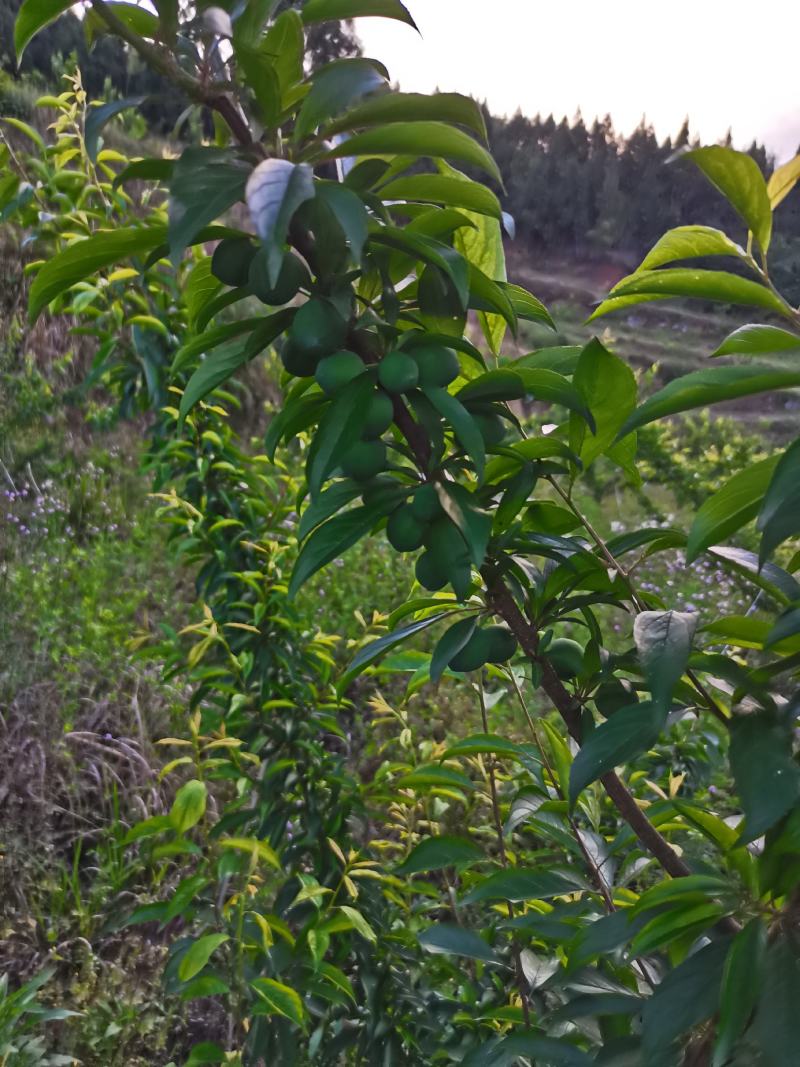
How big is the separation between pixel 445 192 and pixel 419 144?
4 cm

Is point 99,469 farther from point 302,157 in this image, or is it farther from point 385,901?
point 302,157

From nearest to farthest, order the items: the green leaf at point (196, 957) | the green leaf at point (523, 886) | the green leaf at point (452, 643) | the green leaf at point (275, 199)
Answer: the green leaf at point (275, 199)
the green leaf at point (452, 643)
the green leaf at point (523, 886)
the green leaf at point (196, 957)

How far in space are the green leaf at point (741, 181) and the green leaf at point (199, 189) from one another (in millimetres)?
278

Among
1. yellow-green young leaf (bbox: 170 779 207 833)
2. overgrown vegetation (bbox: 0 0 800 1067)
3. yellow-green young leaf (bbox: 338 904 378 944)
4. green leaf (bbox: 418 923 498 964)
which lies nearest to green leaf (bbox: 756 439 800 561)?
overgrown vegetation (bbox: 0 0 800 1067)

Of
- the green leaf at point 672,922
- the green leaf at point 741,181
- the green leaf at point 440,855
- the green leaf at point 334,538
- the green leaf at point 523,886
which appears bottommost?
the green leaf at point 440,855

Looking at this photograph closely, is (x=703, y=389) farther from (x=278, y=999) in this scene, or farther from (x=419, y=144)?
(x=278, y=999)

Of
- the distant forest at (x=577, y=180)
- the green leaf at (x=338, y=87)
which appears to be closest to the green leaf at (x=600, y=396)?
the green leaf at (x=338, y=87)


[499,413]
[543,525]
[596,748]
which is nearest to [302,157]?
[499,413]

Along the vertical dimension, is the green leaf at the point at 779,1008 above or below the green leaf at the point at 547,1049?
above

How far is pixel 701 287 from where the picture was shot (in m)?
0.54

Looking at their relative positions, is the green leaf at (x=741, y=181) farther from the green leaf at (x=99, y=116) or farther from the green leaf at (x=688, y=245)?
the green leaf at (x=99, y=116)

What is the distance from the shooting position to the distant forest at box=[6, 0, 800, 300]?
29.1ft

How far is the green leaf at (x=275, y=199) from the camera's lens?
15.6 inches

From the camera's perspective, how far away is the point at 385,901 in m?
1.54
